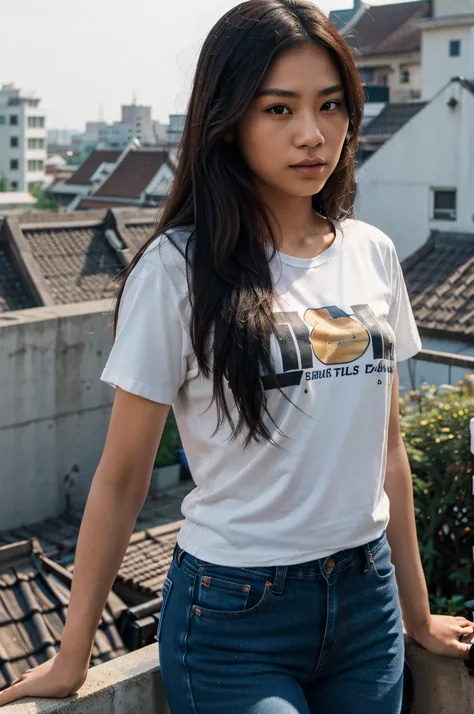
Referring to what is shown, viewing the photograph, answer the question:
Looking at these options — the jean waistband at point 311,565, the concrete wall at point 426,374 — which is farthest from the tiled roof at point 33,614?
the jean waistband at point 311,565

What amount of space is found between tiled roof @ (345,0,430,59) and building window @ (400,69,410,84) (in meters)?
0.99

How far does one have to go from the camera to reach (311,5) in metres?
1.91

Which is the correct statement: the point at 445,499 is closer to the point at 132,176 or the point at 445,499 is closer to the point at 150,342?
the point at 150,342

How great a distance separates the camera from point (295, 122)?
1850 millimetres

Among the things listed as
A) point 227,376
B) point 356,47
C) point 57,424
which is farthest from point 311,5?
point 57,424

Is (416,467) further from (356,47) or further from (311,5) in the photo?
(311,5)

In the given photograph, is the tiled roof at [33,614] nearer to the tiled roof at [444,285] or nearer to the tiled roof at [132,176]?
the tiled roof at [444,285]

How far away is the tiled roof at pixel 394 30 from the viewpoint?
4978 cm

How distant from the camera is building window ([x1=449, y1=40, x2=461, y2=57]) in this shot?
3284cm

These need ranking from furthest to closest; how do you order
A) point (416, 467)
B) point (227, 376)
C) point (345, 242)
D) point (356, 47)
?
point (416, 467) < point (356, 47) < point (345, 242) < point (227, 376)

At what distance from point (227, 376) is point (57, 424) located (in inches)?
431

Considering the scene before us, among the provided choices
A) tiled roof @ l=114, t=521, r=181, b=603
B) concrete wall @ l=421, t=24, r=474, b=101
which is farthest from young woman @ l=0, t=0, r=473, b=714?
concrete wall @ l=421, t=24, r=474, b=101

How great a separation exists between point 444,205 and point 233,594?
2262 centimetres

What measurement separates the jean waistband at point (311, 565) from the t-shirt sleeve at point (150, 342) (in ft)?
0.99
